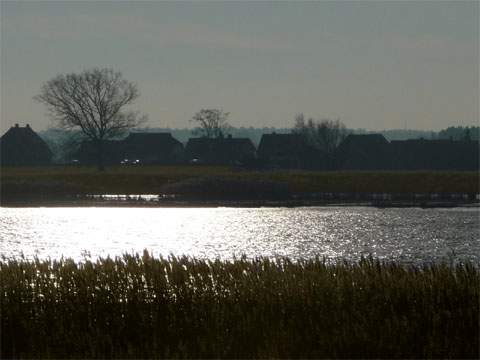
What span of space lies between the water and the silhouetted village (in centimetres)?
5579

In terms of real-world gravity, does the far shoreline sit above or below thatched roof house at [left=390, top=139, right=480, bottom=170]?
below

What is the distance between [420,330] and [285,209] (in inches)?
2631

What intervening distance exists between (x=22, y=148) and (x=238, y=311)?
13886 centimetres

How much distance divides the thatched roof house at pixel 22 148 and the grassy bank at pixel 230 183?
114ft

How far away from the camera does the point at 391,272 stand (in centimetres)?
2561

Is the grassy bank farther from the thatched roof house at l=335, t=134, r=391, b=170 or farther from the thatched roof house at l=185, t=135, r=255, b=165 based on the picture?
the thatched roof house at l=185, t=135, r=255, b=165

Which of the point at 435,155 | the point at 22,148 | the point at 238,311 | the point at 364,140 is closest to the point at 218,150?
the point at 364,140

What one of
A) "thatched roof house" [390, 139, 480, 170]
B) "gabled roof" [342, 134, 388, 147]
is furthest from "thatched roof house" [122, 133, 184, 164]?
"thatched roof house" [390, 139, 480, 170]

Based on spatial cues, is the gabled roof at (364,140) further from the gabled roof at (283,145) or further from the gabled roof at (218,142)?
the gabled roof at (218,142)

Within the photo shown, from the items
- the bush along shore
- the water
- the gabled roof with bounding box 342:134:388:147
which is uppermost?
the gabled roof with bounding box 342:134:388:147

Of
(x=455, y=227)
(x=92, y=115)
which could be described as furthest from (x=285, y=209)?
(x=92, y=115)

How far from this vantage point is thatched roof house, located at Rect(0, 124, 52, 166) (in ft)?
514

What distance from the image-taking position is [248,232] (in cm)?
6850

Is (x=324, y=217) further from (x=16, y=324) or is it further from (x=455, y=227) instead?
(x=16, y=324)
